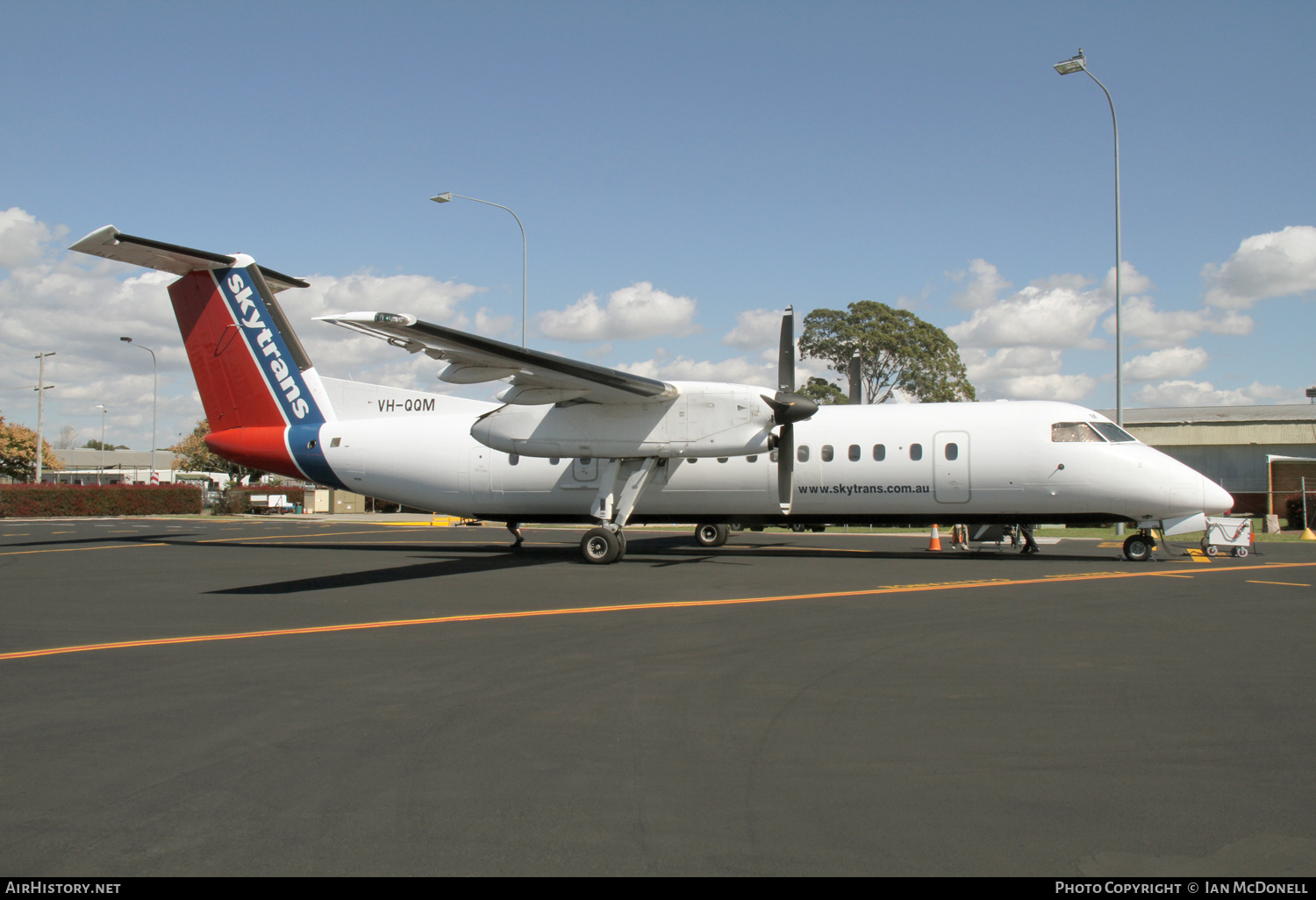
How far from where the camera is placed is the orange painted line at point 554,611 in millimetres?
8227

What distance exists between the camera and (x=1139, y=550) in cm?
1633

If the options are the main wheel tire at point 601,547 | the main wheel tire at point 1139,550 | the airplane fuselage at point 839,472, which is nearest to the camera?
the airplane fuselage at point 839,472

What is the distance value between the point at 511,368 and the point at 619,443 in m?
2.62

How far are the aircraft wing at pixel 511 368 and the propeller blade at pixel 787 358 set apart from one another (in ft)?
6.46

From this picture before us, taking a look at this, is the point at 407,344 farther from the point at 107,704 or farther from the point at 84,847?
the point at 84,847

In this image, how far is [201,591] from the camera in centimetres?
1238

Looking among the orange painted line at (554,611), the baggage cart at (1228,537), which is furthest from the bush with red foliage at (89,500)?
the baggage cart at (1228,537)

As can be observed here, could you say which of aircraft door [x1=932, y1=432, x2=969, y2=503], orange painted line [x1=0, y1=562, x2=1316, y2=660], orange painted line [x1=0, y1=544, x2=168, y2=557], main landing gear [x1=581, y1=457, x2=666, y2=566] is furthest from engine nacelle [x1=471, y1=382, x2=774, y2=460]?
orange painted line [x1=0, y1=544, x2=168, y2=557]

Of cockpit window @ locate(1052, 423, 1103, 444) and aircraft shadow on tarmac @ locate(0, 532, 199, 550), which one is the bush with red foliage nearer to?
aircraft shadow on tarmac @ locate(0, 532, 199, 550)

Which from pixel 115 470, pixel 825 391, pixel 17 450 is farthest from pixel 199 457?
pixel 825 391

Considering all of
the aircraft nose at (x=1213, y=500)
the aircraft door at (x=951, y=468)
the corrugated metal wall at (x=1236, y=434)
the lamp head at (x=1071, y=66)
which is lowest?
the aircraft nose at (x=1213, y=500)

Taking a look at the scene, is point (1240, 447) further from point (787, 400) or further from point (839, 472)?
point (787, 400)

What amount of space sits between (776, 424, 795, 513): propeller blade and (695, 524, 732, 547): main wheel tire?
3943 mm

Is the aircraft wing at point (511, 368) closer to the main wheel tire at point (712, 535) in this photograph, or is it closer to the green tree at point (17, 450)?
the main wheel tire at point (712, 535)
